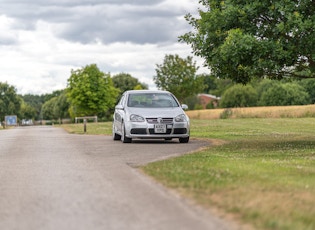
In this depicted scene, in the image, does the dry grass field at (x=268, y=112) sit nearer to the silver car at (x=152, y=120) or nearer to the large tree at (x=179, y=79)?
the large tree at (x=179, y=79)

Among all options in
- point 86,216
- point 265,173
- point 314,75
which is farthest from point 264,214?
point 314,75

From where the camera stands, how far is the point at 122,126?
20.7 meters

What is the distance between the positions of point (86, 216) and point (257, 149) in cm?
1085

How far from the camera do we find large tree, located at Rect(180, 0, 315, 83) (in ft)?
51.4

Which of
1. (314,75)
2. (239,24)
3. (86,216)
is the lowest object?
(86,216)

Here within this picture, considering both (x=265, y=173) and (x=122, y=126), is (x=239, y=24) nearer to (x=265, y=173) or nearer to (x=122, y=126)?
(x=122, y=126)

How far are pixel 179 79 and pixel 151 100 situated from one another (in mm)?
61835

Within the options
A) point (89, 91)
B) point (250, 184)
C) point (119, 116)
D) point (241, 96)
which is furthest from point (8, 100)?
point (250, 184)

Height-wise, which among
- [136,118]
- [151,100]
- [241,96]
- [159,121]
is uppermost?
[241,96]

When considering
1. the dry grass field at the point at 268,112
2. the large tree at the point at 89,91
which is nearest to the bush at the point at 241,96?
the large tree at the point at 89,91

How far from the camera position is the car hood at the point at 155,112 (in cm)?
1992

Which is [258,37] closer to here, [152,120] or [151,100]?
[152,120]

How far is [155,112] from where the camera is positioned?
790 inches

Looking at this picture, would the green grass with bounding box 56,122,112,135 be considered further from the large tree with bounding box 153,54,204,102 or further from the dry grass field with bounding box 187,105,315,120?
the large tree with bounding box 153,54,204,102
